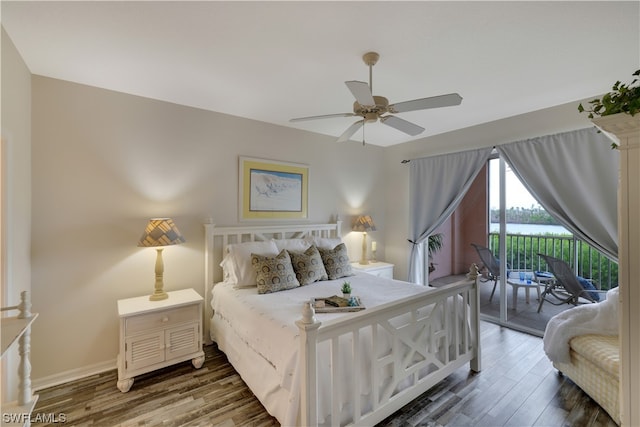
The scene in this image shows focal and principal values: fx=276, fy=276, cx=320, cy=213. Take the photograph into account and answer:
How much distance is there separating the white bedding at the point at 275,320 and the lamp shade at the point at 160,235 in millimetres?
708

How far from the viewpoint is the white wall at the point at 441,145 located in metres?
2.97

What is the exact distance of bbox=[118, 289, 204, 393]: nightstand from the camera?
7.33 ft

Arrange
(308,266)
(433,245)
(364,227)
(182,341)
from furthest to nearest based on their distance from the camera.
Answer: (433,245) → (364,227) → (308,266) → (182,341)

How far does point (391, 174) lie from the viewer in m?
4.72

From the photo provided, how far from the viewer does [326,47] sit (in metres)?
1.94

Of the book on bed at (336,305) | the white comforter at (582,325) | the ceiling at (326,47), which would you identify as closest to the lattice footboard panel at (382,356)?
the book on bed at (336,305)

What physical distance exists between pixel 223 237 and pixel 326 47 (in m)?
2.19

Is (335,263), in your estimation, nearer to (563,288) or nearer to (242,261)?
(242,261)

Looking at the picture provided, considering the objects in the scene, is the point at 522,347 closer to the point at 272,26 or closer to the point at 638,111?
the point at 638,111

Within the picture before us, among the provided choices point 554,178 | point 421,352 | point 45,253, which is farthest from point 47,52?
point 554,178

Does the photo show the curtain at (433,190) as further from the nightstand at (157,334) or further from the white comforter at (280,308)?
the nightstand at (157,334)

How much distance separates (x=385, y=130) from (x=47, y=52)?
3.43m

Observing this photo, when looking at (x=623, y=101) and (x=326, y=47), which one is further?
(x=326, y=47)

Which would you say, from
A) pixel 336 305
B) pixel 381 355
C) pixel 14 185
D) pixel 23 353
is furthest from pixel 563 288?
pixel 14 185
